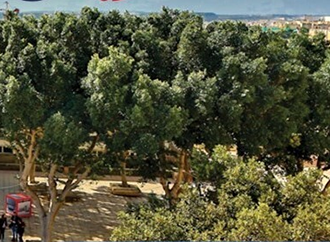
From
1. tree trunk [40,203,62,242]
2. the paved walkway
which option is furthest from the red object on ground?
tree trunk [40,203,62,242]

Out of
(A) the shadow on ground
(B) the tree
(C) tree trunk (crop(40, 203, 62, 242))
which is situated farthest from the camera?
(A) the shadow on ground

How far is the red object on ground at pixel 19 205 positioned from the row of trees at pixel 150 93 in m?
3.22

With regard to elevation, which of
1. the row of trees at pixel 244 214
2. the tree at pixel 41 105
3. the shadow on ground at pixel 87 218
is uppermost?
the tree at pixel 41 105

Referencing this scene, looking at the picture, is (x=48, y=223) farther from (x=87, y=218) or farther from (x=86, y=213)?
(x=86, y=213)

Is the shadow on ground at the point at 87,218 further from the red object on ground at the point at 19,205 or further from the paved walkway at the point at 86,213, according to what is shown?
the red object on ground at the point at 19,205

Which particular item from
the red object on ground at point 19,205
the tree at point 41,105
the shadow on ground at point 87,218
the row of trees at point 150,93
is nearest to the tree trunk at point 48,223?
the row of trees at point 150,93

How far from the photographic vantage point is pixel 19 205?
20328mm

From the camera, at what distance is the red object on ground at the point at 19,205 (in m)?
20.3

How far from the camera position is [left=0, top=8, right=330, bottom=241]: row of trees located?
14.4 metres

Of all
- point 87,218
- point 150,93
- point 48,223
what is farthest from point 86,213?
point 150,93

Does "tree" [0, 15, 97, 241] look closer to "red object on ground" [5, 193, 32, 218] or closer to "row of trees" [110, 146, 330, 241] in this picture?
"row of trees" [110, 146, 330, 241]

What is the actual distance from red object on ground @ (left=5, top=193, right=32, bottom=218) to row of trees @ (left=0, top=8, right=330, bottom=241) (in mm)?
3217

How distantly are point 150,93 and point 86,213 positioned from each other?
Result: 8.57 m

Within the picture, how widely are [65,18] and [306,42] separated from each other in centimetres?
842
